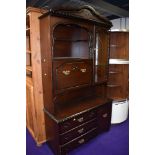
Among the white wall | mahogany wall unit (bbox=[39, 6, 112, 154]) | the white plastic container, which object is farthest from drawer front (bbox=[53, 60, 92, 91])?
the white wall

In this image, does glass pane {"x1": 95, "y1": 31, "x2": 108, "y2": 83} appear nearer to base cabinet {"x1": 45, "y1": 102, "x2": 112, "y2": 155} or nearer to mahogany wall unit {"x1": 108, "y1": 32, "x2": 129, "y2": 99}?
base cabinet {"x1": 45, "y1": 102, "x2": 112, "y2": 155}

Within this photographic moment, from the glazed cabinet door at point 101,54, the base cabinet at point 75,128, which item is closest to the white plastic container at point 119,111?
the base cabinet at point 75,128

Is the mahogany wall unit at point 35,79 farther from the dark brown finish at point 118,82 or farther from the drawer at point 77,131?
the dark brown finish at point 118,82

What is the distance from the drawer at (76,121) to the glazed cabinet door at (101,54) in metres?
0.53

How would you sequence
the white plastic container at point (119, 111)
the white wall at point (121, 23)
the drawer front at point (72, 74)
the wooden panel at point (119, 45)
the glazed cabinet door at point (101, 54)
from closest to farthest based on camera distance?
the drawer front at point (72, 74) < the glazed cabinet door at point (101, 54) < the white plastic container at point (119, 111) < the wooden panel at point (119, 45) < the white wall at point (121, 23)

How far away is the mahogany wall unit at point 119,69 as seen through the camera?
2.89 meters

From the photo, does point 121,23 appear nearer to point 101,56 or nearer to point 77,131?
point 101,56

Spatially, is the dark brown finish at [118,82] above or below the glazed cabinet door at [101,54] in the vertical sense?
below

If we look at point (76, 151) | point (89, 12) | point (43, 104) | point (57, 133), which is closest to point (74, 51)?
point (89, 12)

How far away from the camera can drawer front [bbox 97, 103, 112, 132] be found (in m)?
2.31

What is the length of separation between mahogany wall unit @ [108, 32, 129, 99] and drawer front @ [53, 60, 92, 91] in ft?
3.09
